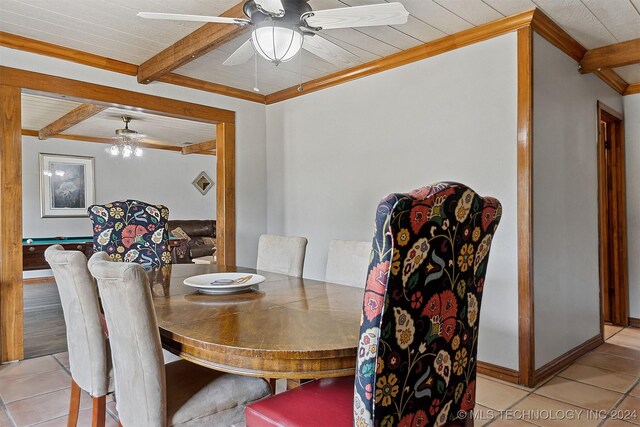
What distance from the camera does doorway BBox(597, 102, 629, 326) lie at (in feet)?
13.0

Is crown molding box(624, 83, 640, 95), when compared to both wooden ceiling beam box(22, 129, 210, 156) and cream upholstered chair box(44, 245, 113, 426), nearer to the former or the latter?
cream upholstered chair box(44, 245, 113, 426)

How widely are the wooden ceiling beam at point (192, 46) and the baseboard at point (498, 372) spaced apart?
2.64 m

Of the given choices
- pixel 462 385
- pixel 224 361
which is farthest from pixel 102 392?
pixel 462 385

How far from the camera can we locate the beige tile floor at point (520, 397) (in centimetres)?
217

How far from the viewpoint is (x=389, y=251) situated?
36.5 inches

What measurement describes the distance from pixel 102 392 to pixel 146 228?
59.4 inches

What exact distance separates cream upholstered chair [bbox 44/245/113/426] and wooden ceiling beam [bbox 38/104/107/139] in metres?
3.09

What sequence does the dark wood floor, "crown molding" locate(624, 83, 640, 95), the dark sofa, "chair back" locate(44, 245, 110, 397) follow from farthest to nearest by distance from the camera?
1. the dark sofa
2. "crown molding" locate(624, 83, 640, 95)
3. the dark wood floor
4. "chair back" locate(44, 245, 110, 397)

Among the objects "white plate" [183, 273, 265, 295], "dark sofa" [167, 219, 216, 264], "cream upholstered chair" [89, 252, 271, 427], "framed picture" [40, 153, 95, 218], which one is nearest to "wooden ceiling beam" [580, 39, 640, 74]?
"white plate" [183, 273, 265, 295]

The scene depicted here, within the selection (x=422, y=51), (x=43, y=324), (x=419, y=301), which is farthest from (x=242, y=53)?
(x=43, y=324)

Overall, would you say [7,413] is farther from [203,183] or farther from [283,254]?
[203,183]

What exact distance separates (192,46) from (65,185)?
5.06 metres

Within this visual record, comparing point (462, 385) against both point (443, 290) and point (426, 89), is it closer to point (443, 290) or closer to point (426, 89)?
point (443, 290)

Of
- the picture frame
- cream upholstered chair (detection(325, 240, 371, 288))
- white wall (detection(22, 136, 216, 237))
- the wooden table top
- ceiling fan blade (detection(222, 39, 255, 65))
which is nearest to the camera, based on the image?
the wooden table top
